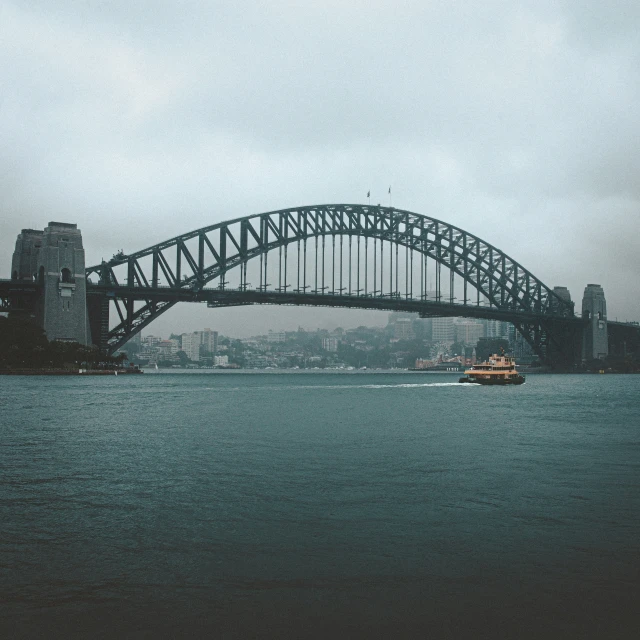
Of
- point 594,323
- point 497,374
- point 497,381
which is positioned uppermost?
point 594,323

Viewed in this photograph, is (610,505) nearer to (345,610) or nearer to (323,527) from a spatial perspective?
(323,527)

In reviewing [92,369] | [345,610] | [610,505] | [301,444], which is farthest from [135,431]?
[92,369]

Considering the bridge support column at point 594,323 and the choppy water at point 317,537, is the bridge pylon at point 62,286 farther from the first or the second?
the bridge support column at point 594,323

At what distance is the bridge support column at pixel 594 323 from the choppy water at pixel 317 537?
345ft

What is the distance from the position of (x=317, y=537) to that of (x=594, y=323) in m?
120

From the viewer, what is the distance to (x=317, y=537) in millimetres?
11273

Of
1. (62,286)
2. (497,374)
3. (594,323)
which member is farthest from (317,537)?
Answer: (594,323)

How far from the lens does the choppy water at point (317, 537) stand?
813 centimetres

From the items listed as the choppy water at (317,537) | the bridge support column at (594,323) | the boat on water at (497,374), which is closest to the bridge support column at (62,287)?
the boat on water at (497,374)

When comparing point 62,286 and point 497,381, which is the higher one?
point 62,286

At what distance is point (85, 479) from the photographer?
16.1 m

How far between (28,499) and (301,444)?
10.3 metres

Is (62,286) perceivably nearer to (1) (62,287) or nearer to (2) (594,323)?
(1) (62,287)

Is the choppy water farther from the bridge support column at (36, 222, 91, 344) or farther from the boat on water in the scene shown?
the bridge support column at (36, 222, 91, 344)
